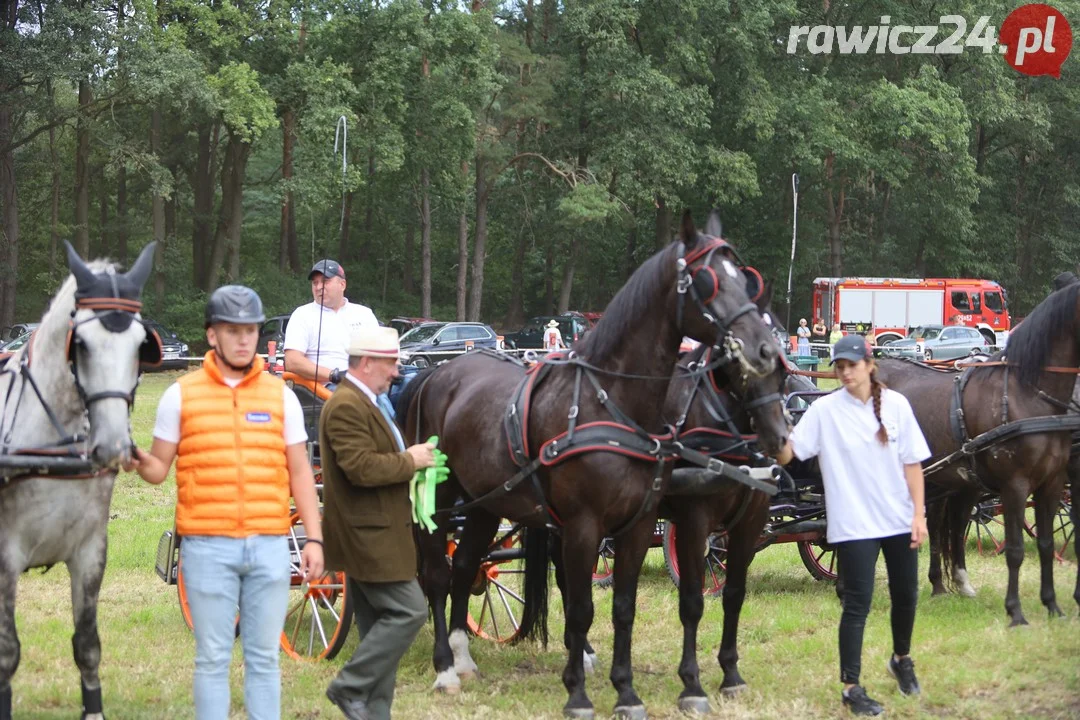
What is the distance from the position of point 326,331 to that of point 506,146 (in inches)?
1238

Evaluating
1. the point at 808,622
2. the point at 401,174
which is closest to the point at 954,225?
the point at 401,174

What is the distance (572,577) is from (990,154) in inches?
1852

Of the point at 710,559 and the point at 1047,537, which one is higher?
the point at 1047,537

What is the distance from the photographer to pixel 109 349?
4.41 m

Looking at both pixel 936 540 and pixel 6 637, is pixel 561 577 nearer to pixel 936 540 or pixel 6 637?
pixel 6 637

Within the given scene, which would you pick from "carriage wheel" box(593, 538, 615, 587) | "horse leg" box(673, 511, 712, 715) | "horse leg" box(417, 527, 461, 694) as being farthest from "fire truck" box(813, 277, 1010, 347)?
"horse leg" box(673, 511, 712, 715)

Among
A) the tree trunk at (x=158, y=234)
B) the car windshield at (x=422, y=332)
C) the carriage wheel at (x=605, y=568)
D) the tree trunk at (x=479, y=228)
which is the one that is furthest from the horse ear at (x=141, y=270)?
the tree trunk at (x=479, y=228)

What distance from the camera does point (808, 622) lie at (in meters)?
7.93

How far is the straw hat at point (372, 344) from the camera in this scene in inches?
195

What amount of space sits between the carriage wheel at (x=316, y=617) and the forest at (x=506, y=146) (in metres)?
20.1

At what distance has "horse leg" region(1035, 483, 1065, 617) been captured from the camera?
26.4ft

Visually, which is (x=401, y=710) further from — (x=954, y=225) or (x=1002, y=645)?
(x=954, y=225)

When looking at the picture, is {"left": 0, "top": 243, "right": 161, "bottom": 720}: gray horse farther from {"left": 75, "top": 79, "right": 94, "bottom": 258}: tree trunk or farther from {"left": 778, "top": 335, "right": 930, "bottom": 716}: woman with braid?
{"left": 75, "top": 79, "right": 94, "bottom": 258}: tree trunk

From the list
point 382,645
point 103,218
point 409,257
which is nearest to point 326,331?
point 382,645
